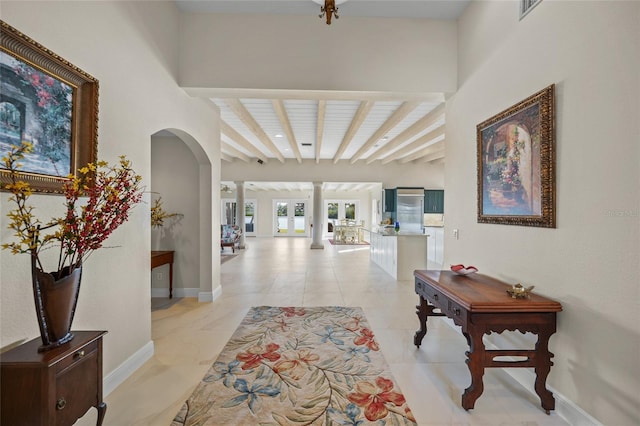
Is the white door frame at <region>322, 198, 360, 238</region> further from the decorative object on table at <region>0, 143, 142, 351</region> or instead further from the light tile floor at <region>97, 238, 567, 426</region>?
the decorative object on table at <region>0, 143, 142, 351</region>

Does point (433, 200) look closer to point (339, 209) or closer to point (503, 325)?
point (339, 209)

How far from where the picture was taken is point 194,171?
14.2 feet

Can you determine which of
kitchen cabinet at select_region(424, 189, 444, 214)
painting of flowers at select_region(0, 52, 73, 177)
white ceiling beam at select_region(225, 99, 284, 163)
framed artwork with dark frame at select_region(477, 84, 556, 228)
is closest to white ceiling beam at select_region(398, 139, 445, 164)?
kitchen cabinet at select_region(424, 189, 444, 214)

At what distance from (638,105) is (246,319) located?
12.3ft

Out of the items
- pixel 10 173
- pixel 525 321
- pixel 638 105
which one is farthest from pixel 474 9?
pixel 10 173

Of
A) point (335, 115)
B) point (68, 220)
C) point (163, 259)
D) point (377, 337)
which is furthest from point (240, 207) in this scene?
point (68, 220)

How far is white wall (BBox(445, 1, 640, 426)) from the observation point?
56.6 inches

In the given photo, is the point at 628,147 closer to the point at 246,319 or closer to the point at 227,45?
the point at 227,45

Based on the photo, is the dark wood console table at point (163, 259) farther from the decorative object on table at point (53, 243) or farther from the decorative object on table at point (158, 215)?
the decorative object on table at point (53, 243)

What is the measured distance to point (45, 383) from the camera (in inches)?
48.9

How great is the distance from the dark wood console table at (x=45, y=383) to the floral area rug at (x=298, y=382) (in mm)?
675

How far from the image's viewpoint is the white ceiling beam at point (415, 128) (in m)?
4.32

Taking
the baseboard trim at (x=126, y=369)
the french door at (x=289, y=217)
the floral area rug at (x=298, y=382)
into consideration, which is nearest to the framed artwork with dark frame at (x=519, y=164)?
the floral area rug at (x=298, y=382)

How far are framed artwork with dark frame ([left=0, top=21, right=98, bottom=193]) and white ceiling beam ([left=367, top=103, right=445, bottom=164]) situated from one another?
4062 mm
